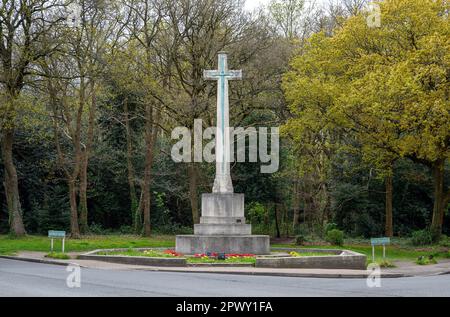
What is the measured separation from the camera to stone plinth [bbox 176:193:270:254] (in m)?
28.8

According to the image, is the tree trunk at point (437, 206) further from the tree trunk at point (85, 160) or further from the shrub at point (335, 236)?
the tree trunk at point (85, 160)

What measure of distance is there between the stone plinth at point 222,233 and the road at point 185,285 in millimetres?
6282

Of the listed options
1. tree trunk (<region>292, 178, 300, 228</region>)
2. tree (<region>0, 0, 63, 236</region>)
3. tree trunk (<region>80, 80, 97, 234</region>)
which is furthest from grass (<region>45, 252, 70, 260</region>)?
tree trunk (<region>292, 178, 300, 228</region>)

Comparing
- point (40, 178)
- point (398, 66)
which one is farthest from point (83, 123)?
point (398, 66)

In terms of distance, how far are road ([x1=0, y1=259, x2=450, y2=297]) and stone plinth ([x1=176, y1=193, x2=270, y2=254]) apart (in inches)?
247

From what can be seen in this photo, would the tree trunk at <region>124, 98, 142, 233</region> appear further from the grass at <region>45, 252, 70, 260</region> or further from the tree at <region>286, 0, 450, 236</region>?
the grass at <region>45, 252, 70, 260</region>

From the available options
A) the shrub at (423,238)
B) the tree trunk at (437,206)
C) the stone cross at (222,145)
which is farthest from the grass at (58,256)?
the tree trunk at (437,206)

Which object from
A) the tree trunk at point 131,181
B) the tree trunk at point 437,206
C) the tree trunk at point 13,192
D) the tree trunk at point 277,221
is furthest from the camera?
the tree trunk at point 131,181

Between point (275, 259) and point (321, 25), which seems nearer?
point (275, 259)

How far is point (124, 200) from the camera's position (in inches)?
2152

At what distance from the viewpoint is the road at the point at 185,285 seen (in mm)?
15625
